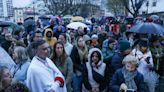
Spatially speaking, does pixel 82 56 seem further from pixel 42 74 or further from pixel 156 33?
pixel 42 74

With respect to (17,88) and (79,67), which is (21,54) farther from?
(17,88)

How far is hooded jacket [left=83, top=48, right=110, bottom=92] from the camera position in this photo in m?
6.73

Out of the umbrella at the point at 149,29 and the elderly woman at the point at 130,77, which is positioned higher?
the umbrella at the point at 149,29

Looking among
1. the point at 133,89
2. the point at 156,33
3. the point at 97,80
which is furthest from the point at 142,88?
the point at 156,33

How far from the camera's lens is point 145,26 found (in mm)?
9625

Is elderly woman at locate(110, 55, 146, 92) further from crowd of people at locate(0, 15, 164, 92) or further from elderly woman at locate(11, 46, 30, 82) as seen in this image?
elderly woman at locate(11, 46, 30, 82)

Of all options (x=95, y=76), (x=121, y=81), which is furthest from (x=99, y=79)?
(x=121, y=81)

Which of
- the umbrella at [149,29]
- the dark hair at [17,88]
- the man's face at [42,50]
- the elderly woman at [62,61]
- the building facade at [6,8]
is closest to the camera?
the dark hair at [17,88]

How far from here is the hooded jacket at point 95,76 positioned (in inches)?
265

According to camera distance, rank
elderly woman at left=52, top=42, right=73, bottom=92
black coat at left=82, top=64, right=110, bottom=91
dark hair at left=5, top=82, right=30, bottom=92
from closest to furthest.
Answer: dark hair at left=5, top=82, right=30, bottom=92
elderly woman at left=52, top=42, right=73, bottom=92
black coat at left=82, top=64, right=110, bottom=91

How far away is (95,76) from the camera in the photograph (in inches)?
264

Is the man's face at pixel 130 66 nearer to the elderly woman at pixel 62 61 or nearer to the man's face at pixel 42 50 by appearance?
the elderly woman at pixel 62 61

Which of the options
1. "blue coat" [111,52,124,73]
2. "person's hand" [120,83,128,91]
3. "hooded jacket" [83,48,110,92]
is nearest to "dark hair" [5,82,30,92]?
"person's hand" [120,83,128,91]

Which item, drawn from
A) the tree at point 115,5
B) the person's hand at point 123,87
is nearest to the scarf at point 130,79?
the person's hand at point 123,87
